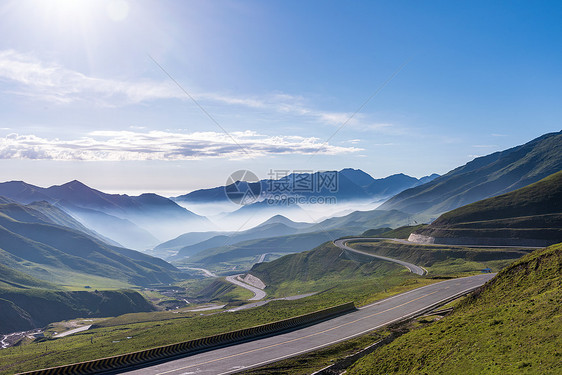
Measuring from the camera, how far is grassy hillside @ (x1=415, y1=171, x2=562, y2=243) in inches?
5443

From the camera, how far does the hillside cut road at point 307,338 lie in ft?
135

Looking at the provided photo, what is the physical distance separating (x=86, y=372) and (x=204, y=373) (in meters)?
12.3

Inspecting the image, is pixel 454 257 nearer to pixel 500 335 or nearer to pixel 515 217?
pixel 515 217

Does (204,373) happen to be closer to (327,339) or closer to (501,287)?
(327,339)

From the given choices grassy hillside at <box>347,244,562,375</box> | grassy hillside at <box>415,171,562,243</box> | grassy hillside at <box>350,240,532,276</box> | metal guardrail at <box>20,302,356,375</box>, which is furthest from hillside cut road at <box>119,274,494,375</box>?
grassy hillside at <box>415,171,562,243</box>

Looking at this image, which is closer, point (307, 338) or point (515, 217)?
point (307, 338)

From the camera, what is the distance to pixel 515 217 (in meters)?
156

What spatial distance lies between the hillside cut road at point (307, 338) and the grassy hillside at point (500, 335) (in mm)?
9737

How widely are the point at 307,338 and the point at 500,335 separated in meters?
24.8

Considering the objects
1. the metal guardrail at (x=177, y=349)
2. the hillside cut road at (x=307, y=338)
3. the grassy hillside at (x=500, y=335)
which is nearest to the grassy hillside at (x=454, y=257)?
the hillside cut road at (x=307, y=338)

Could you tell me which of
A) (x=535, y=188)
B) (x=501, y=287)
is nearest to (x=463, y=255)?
(x=535, y=188)

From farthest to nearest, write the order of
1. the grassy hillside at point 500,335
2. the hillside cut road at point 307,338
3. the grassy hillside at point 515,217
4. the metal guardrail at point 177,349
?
1. the grassy hillside at point 515,217
2. the hillside cut road at point 307,338
3. the metal guardrail at point 177,349
4. the grassy hillside at point 500,335

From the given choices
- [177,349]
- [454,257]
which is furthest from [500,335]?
[454,257]

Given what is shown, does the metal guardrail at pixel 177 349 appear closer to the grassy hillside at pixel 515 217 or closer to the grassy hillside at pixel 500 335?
the grassy hillside at pixel 500 335
